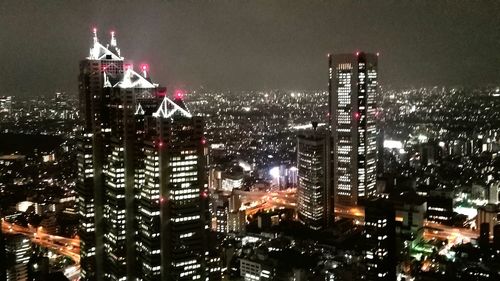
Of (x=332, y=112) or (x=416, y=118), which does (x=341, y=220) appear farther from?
(x=416, y=118)

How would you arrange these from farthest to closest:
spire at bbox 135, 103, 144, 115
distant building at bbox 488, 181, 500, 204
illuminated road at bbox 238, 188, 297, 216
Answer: illuminated road at bbox 238, 188, 297, 216
distant building at bbox 488, 181, 500, 204
spire at bbox 135, 103, 144, 115

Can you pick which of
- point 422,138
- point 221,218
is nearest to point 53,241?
point 221,218

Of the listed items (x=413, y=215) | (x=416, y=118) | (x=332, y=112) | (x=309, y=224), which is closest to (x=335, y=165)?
(x=332, y=112)

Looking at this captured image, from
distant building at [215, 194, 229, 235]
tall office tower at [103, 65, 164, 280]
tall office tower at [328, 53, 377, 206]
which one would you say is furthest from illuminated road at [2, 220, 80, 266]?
tall office tower at [328, 53, 377, 206]

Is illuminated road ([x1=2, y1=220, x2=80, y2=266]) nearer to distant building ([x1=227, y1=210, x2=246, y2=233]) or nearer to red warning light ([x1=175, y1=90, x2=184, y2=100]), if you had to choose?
distant building ([x1=227, y1=210, x2=246, y2=233])

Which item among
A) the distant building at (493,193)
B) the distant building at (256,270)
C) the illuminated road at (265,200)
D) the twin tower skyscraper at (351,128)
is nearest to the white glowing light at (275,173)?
the illuminated road at (265,200)

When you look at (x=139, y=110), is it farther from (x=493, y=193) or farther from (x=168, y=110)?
(x=493, y=193)
